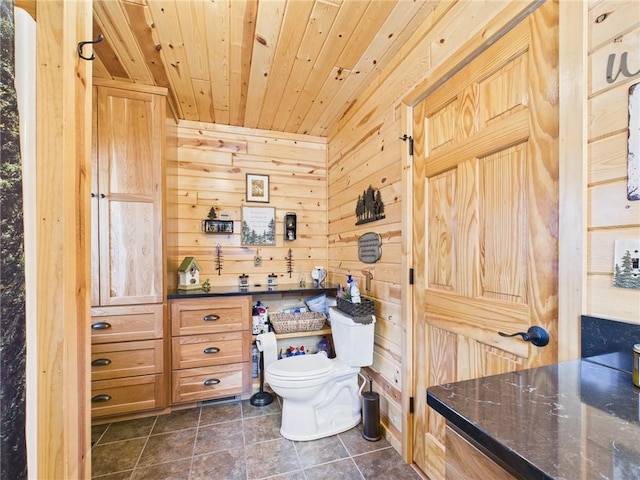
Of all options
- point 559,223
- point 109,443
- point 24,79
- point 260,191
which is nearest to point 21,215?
point 24,79

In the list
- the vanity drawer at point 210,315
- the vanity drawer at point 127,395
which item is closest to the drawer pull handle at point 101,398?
the vanity drawer at point 127,395

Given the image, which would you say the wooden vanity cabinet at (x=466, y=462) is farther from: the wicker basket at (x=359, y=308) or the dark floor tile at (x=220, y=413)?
the dark floor tile at (x=220, y=413)

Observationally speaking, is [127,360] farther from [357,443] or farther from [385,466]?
[385,466]

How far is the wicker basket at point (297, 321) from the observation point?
97.0 inches

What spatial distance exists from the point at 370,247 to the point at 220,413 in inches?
67.2

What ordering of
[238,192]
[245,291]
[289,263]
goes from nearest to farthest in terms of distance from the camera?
1. [245,291]
2. [238,192]
3. [289,263]

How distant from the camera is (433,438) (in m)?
1.49

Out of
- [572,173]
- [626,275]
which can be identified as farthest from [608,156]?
[626,275]

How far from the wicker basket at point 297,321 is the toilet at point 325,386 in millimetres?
404

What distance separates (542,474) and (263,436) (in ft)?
6.37

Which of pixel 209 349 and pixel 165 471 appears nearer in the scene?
pixel 165 471

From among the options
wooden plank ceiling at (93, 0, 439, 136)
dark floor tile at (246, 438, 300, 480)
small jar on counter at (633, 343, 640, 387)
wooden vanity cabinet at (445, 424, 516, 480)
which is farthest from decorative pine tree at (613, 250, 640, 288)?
dark floor tile at (246, 438, 300, 480)

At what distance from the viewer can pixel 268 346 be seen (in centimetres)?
233

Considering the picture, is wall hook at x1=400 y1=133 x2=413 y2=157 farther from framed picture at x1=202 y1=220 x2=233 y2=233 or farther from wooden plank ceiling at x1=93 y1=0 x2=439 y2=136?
framed picture at x1=202 y1=220 x2=233 y2=233
